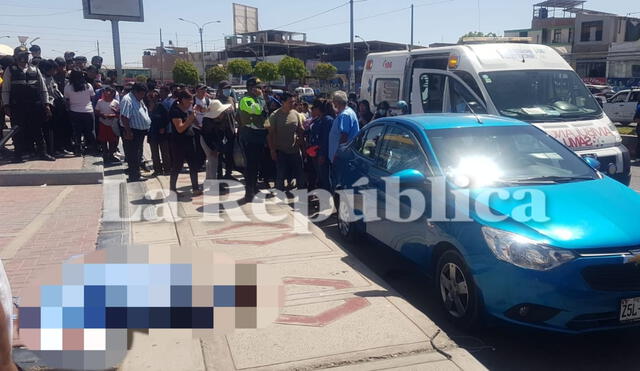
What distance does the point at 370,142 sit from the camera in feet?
20.3

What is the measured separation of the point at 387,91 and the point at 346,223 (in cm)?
554

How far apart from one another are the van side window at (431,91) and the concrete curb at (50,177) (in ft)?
19.4

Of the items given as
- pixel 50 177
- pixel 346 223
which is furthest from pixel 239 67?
pixel 346 223

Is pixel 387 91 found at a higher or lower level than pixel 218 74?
lower

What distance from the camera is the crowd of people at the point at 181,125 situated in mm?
8227

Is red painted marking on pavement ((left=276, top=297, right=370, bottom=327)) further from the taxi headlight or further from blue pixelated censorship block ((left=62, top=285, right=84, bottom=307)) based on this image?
blue pixelated censorship block ((left=62, top=285, right=84, bottom=307))

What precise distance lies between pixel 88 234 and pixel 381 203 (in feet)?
11.2

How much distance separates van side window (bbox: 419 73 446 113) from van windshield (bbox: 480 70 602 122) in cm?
123

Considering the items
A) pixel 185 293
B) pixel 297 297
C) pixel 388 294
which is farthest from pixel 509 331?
pixel 185 293

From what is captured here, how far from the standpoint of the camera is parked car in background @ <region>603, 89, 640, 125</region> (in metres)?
20.6

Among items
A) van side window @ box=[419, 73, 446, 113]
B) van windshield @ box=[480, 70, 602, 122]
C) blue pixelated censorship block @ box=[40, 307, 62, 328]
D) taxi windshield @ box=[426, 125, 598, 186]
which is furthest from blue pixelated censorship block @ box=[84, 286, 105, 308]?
van side window @ box=[419, 73, 446, 113]

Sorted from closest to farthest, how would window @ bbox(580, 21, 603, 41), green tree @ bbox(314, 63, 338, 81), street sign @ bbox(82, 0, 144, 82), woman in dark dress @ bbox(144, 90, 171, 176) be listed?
woman in dark dress @ bbox(144, 90, 171, 176), street sign @ bbox(82, 0, 144, 82), window @ bbox(580, 21, 603, 41), green tree @ bbox(314, 63, 338, 81)

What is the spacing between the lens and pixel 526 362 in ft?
12.4

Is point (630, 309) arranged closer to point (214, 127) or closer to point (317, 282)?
point (317, 282)
